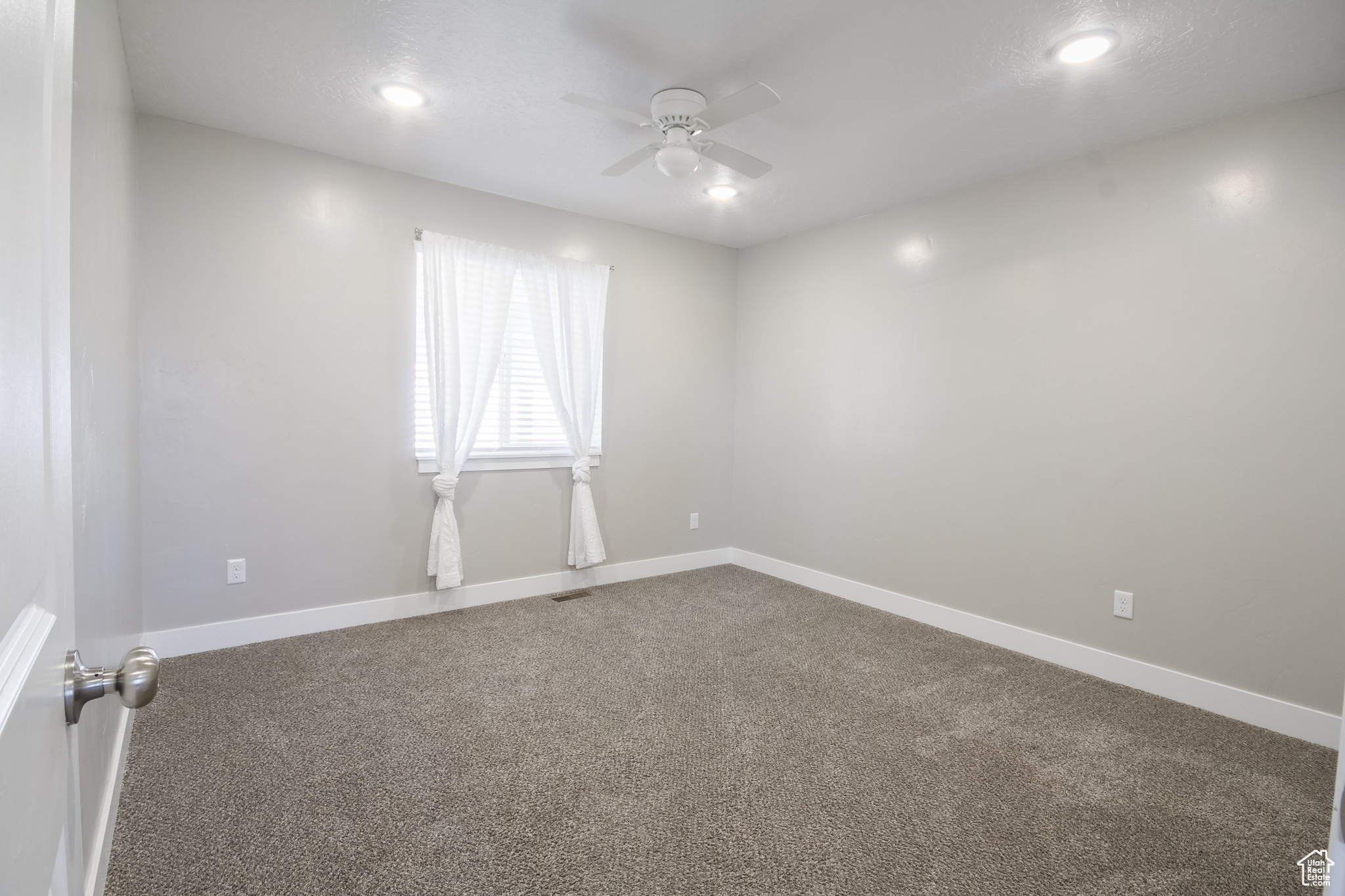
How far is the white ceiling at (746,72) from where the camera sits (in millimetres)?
2162

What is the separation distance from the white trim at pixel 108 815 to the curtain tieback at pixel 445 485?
1.68 metres

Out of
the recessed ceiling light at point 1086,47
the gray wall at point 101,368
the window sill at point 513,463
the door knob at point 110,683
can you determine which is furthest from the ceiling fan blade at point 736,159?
the door knob at point 110,683

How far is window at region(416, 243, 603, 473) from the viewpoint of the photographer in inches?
158

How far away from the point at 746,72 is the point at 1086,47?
3.90 feet

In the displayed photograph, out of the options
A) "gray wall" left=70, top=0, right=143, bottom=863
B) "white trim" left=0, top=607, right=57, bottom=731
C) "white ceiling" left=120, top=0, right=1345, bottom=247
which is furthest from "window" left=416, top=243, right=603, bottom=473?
"white trim" left=0, top=607, right=57, bottom=731

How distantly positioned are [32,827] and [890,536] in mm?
4042

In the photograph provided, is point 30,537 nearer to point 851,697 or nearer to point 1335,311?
point 851,697

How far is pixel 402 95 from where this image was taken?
2.72m

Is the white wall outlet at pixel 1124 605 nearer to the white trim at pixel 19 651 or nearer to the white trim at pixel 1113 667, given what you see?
the white trim at pixel 1113 667

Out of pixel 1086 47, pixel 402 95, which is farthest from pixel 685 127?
pixel 1086 47

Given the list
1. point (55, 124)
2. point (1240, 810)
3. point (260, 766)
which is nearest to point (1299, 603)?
point (1240, 810)

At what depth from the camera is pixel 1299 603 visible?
103 inches

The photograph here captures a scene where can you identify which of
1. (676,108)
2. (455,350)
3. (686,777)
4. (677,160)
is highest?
(676,108)

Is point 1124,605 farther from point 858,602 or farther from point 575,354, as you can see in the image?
point 575,354
